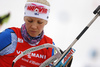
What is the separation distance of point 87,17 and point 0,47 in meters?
0.86

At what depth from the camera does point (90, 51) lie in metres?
1.60

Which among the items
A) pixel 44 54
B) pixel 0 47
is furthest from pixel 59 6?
pixel 0 47

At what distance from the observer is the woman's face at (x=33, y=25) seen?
884 millimetres

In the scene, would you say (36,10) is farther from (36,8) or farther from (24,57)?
(24,57)

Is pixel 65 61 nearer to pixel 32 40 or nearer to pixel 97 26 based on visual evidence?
pixel 32 40

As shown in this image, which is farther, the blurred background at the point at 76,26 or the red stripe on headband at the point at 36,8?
the blurred background at the point at 76,26

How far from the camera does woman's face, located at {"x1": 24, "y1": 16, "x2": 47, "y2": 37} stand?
0.88m

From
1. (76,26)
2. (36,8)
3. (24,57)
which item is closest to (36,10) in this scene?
(36,8)

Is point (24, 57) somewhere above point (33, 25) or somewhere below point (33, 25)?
below

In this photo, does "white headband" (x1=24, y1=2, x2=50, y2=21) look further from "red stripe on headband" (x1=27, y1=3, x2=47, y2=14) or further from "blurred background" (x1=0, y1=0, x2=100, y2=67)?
"blurred background" (x1=0, y1=0, x2=100, y2=67)

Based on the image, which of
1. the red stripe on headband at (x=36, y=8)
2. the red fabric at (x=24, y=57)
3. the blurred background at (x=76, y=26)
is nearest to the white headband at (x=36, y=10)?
the red stripe on headband at (x=36, y=8)

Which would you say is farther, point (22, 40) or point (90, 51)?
point (90, 51)

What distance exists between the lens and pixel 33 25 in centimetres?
88

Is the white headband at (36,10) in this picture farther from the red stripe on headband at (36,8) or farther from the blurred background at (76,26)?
the blurred background at (76,26)
